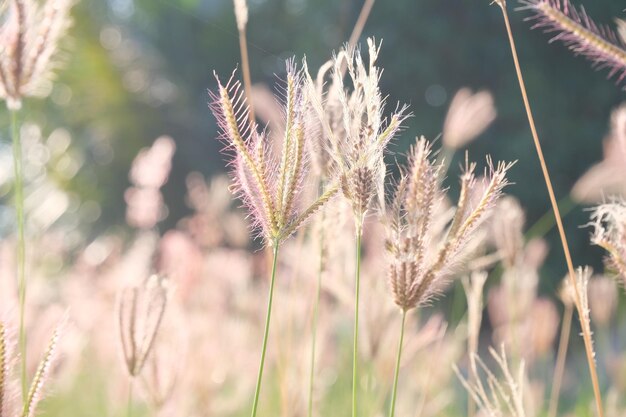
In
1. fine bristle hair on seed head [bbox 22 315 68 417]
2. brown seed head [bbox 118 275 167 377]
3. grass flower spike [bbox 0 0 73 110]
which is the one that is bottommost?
fine bristle hair on seed head [bbox 22 315 68 417]

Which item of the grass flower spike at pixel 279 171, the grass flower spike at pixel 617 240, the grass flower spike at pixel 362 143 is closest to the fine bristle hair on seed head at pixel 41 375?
the grass flower spike at pixel 279 171

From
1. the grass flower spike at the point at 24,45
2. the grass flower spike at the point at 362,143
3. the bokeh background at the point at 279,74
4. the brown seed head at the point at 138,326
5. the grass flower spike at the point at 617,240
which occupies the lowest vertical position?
the brown seed head at the point at 138,326

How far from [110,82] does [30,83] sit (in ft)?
39.2

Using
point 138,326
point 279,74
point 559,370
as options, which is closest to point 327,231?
point 138,326

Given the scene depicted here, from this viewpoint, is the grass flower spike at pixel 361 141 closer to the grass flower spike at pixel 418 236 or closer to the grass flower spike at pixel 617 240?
the grass flower spike at pixel 418 236

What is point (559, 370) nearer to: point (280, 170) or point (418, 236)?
point (418, 236)

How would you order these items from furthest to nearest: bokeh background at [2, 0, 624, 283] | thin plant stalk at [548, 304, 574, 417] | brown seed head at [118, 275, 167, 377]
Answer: bokeh background at [2, 0, 624, 283] → thin plant stalk at [548, 304, 574, 417] → brown seed head at [118, 275, 167, 377]

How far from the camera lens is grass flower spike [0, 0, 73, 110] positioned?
2.68 ft

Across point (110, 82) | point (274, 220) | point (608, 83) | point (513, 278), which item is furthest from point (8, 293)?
point (110, 82)

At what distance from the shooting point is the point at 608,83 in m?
8.01

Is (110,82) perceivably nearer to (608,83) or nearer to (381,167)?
(608,83)

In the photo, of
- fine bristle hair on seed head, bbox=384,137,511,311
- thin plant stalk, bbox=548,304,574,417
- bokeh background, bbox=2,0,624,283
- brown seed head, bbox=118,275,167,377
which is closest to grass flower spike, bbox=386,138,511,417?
fine bristle hair on seed head, bbox=384,137,511,311

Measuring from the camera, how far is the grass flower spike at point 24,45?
815 millimetres

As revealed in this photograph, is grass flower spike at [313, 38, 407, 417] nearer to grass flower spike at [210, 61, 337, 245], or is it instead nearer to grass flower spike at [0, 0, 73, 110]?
grass flower spike at [210, 61, 337, 245]
